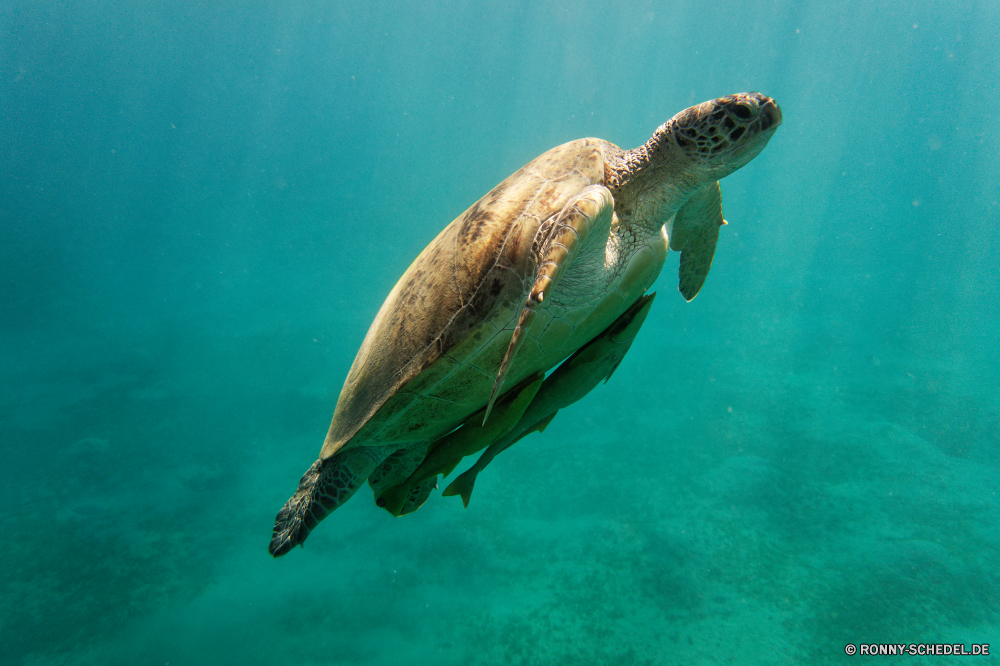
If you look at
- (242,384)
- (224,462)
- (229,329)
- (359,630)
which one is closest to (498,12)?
(229,329)

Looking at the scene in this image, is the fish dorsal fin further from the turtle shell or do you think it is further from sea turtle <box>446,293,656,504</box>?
sea turtle <box>446,293,656,504</box>

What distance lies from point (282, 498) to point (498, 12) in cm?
5186

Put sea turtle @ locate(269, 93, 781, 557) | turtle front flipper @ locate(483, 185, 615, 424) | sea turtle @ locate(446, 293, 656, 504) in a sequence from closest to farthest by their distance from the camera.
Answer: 1. turtle front flipper @ locate(483, 185, 615, 424)
2. sea turtle @ locate(269, 93, 781, 557)
3. sea turtle @ locate(446, 293, 656, 504)

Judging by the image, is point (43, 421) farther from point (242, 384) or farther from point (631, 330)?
point (631, 330)

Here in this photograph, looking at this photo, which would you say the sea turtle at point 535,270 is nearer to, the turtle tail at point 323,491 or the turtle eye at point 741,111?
the turtle eye at point 741,111

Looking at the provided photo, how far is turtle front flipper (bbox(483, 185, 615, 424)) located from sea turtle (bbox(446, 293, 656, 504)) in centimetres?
57

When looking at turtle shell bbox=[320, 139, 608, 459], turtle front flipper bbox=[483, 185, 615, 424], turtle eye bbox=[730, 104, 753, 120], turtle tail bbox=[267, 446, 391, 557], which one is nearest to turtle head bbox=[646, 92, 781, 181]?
turtle eye bbox=[730, 104, 753, 120]

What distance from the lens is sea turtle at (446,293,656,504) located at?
7.24 ft

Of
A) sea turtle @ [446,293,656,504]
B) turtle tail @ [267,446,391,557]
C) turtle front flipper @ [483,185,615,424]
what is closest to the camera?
turtle front flipper @ [483,185,615,424]

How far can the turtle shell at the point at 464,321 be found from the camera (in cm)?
193

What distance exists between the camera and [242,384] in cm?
1162

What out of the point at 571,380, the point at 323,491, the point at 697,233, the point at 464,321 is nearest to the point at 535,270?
the point at 464,321

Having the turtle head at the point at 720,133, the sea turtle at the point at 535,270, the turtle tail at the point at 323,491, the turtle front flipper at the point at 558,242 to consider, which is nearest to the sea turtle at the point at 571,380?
the sea turtle at the point at 535,270

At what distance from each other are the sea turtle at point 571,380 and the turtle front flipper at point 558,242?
57cm
